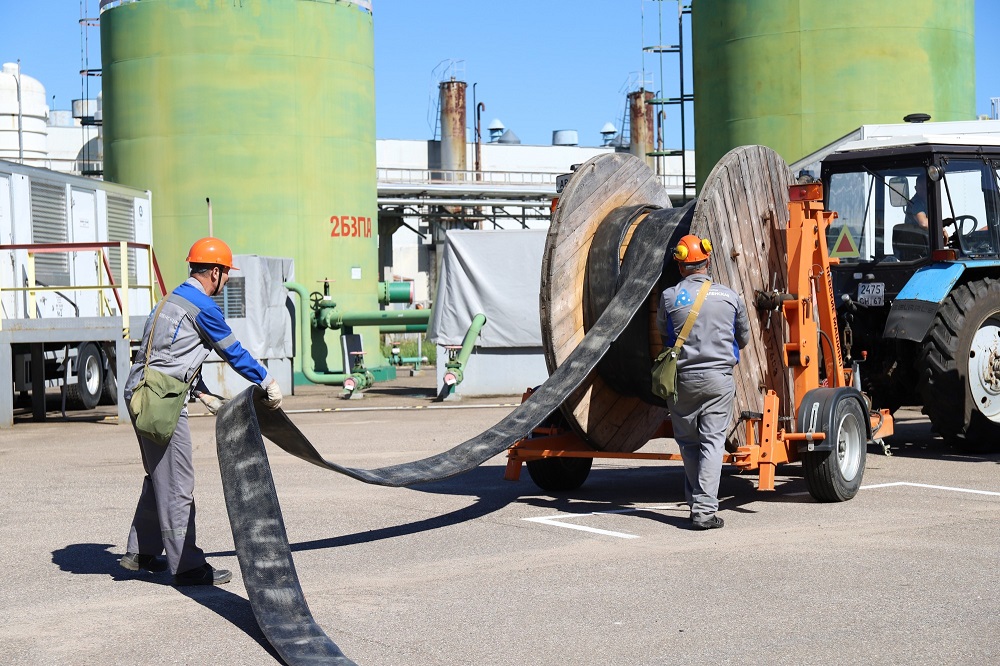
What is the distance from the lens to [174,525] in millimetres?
7270

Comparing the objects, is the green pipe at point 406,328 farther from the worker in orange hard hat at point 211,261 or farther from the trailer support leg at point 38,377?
the worker in orange hard hat at point 211,261

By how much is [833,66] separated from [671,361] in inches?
719

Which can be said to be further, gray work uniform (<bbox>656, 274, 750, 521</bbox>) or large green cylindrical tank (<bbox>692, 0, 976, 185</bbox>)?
large green cylindrical tank (<bbox>692, 0, 976, 185</bbox>)

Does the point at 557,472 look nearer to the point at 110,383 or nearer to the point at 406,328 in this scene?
the point at 110,383

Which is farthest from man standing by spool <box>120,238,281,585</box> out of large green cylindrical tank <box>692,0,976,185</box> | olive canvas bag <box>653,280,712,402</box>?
large green cylindrical tank <box>692,0,976,185</box>

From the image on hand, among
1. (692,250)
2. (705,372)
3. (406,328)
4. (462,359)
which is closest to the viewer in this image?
(705,372)

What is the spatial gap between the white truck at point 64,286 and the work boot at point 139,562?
1001cm

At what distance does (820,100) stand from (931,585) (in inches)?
791

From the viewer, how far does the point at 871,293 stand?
12750 millimetres

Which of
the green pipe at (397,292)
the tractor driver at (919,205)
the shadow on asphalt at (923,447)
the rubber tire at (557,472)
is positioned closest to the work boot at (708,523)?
the rubber tire at (557,472)

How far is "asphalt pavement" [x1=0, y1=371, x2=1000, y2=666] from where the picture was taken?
5930 millimetres

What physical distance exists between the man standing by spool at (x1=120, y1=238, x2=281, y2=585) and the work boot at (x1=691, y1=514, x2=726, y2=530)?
2968 mm

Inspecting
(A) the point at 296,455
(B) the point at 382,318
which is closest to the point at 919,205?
(A) the point at 296,455

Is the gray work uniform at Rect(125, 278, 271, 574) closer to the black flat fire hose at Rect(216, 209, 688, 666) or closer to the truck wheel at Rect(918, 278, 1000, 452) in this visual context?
the black flat fire hose at Rect(216, 209, 688, 666)
